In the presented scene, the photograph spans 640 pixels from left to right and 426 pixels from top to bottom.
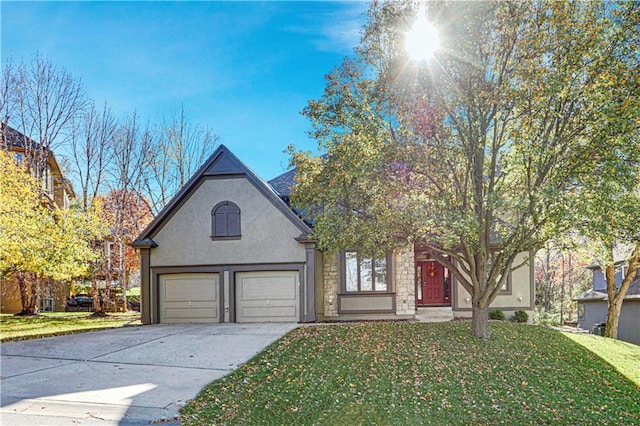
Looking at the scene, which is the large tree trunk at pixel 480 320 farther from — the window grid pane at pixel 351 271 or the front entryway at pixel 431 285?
the front entryway at pixel 431 285

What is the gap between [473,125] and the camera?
1080cm

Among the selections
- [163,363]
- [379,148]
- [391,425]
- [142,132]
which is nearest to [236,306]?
[163,363]

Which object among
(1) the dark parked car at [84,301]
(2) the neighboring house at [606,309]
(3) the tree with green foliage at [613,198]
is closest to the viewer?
(3) the tree with green foliage at [613,198]

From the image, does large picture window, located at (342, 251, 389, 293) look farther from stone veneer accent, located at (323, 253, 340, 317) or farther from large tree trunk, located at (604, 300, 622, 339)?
large tree trunk, located at (604, 300, 622, 339)

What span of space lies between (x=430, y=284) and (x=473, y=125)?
1050 cm

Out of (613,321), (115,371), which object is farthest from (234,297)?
(613,321)

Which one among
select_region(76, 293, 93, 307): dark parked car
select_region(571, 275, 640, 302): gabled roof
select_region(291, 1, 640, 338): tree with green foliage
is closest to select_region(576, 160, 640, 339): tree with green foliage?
select_region(291, 1, 640, 338): tree with green foliage

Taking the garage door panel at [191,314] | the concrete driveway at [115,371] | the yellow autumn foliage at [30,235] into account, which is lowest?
the garage door panel at [191,314]

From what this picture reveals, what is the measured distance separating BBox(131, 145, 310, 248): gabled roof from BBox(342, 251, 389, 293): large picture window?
241 cm

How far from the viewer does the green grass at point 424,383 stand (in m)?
7.05

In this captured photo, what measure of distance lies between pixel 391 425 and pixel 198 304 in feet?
39.2

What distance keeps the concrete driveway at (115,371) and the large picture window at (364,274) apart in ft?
13.0

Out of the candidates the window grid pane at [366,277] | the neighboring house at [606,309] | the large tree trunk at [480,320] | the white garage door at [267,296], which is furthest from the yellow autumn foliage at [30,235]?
the neighboring house at [606,309]

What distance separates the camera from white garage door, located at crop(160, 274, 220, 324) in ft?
56.3
